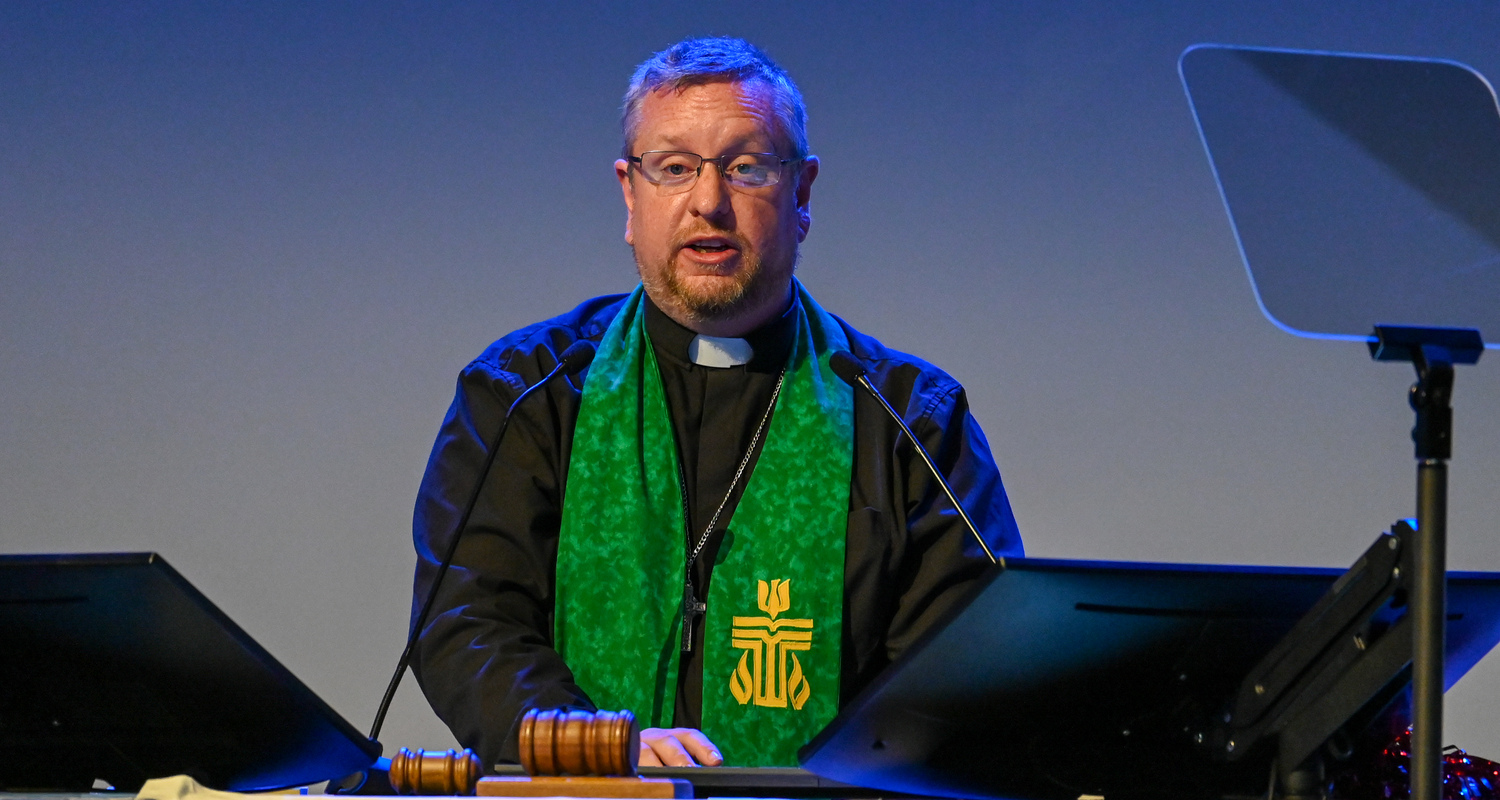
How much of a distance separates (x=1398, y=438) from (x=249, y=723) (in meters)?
2.94

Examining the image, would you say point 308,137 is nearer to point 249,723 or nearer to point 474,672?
point 474,672

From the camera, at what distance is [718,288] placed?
255cm

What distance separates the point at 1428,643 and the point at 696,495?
1578 millimetres

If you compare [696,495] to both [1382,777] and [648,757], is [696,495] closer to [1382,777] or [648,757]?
[648,757]

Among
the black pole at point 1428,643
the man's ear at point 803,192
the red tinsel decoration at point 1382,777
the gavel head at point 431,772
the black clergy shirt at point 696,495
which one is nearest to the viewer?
the black pole at point 1428,643

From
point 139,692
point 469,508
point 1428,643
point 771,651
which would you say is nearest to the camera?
point 1428,643

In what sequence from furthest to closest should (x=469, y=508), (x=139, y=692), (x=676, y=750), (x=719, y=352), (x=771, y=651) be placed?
(x=719, y=352), (x=771, y=651), (x=469, y=508), (x=676, y=750), (x=139, y=692)

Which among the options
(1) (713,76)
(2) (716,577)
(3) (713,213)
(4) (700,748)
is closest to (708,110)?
(1) (713,76)

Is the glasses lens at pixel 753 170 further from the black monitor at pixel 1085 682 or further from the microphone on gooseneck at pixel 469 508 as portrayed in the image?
the black monitor at pixel 1085 682

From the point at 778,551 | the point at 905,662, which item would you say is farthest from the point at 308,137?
the point at 905,662

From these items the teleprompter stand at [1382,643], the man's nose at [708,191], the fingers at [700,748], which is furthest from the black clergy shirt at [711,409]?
the teleprompter stand at [1382,643]

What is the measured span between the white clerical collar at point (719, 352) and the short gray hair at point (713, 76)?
1.19 ft

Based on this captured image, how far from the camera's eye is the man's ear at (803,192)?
8.65 ft

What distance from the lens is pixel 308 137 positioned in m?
3.47
